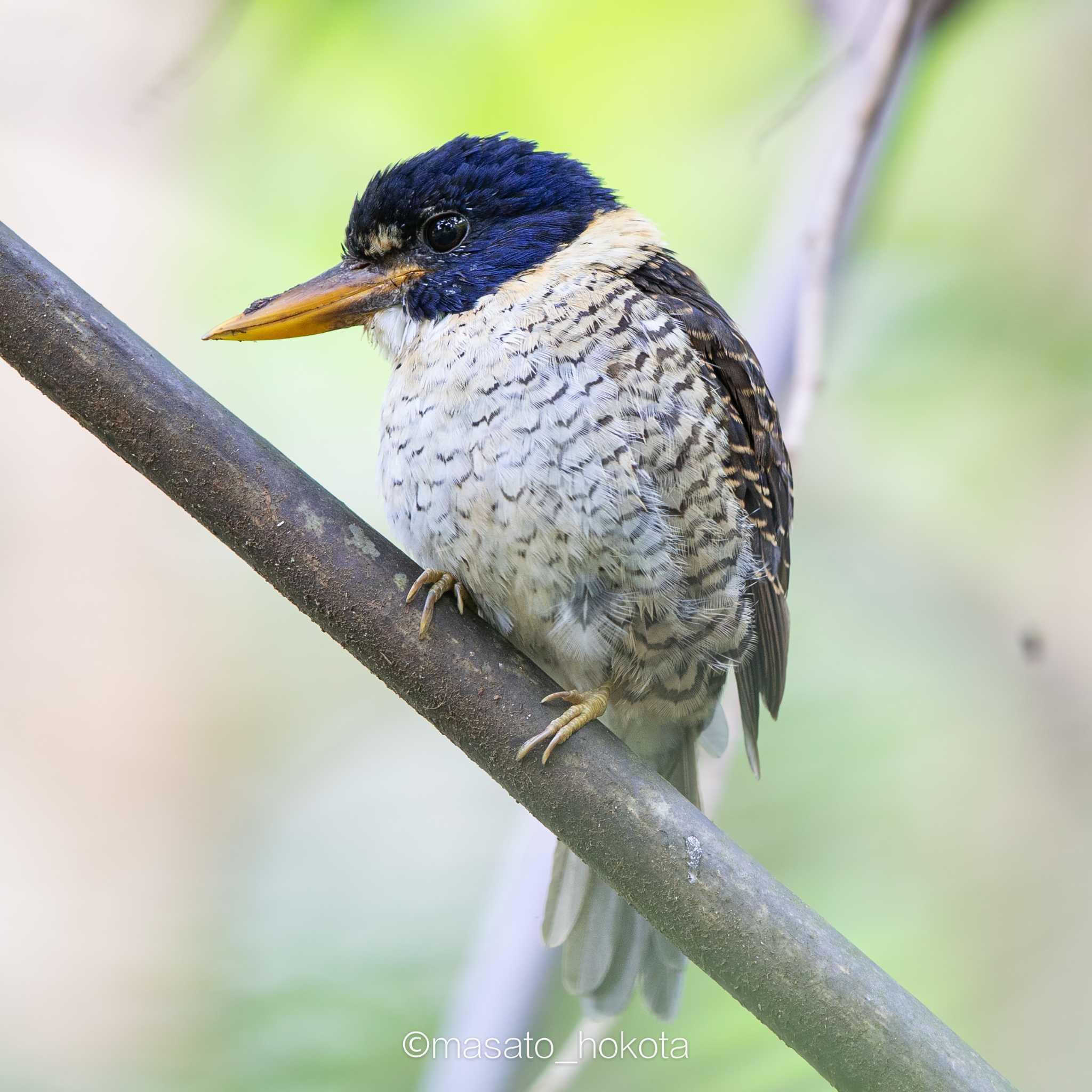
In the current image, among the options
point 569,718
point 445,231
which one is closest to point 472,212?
point 445,231

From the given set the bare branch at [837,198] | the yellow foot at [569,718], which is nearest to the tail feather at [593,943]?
the yellow foot at [569,718]

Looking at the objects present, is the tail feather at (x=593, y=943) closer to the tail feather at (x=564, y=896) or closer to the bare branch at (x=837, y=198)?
the tail feather at (x=564, y=896)

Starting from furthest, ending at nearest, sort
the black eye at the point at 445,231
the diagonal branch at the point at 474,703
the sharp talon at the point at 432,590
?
the black eye at the point at 445,231 < the sharp talon at the point at 432,590 < the diagonal branch at the point at 474,703

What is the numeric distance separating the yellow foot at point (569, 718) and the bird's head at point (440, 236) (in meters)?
0.54

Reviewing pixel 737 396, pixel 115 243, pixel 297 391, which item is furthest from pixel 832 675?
pixel 115 243

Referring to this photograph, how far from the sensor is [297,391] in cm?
224

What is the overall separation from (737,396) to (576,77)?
114 cm

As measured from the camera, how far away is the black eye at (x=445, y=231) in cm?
152

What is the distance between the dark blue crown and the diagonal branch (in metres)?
0.49

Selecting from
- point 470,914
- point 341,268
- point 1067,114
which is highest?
point 1067,114

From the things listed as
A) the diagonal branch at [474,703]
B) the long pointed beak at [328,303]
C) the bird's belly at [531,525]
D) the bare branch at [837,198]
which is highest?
the bare branch at [837,198]

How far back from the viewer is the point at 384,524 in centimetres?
221

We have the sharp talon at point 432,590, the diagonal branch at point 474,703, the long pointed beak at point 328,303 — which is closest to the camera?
the diagonal branch at point 474,703

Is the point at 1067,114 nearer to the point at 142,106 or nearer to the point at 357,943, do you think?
the point at 142,106
